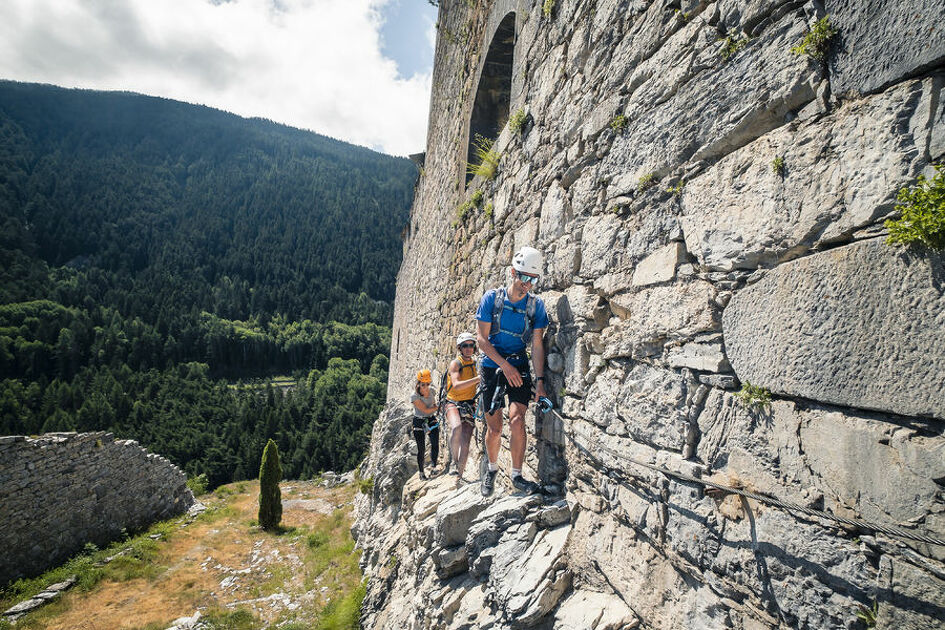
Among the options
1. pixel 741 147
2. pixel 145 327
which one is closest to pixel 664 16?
pixel 741 147

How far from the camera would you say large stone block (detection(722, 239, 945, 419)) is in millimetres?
1090

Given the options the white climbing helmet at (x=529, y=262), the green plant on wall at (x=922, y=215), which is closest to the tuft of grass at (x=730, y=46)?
the green plant on wall at (x=922, y=215)

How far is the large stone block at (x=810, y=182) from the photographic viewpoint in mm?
1153

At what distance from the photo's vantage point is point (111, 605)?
9672mm

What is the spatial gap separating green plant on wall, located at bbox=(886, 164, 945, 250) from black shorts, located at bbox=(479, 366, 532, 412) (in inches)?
86.9

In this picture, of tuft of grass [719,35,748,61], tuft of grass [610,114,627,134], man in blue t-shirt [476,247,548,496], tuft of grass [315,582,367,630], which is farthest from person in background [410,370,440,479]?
tuft of grass [719,35,748,61]

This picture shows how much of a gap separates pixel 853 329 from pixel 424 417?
5410 mm

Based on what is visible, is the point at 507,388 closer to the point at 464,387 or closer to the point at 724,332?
the point at 464,387

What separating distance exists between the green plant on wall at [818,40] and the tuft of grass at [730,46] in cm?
26

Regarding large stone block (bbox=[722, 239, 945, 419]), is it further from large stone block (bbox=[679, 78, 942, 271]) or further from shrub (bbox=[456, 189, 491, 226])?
shrub (bbox=[456, 189, 491, 226])

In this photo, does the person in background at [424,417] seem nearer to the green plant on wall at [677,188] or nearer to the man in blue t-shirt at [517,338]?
the man in blue t-shirt at [517,338]

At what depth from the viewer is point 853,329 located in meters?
1.24

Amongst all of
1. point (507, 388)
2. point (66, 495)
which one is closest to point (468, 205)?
point (507, 388)

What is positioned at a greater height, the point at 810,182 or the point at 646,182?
the point at 646,182
